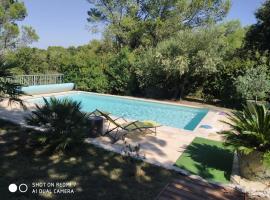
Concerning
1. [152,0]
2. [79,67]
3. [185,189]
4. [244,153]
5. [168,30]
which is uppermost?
[152,0]

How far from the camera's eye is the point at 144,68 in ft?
57.9

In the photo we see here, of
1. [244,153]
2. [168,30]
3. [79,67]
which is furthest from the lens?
[168,30]

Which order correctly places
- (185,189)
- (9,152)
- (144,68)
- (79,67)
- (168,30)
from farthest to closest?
1. (168,30)
2. (79,67)
3. (144,68)
4. (9,152)
5. (185,189)

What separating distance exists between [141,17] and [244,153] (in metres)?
24.3

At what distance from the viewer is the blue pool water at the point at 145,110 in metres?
13.7

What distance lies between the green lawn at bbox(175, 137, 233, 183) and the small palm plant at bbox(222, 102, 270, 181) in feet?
1.42

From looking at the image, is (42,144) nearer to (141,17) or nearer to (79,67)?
(79,67)

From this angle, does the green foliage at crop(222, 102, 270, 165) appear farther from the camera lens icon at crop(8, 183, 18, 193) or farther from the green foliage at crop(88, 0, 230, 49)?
the green foliage at crop(88, 0, 230, 49)

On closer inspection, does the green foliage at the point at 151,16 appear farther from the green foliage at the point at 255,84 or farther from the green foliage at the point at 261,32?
the green foliage at the point at 255,84

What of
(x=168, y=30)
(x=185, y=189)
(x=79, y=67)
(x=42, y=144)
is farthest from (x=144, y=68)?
(x=185, y=189)

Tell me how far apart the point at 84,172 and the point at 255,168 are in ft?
11.8

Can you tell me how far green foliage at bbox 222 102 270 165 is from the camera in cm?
577

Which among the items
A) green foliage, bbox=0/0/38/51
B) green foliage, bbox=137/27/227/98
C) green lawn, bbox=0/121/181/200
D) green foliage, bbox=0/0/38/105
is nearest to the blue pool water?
green foliage, bbox=137/27/227/98

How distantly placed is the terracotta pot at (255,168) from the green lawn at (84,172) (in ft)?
5.04
